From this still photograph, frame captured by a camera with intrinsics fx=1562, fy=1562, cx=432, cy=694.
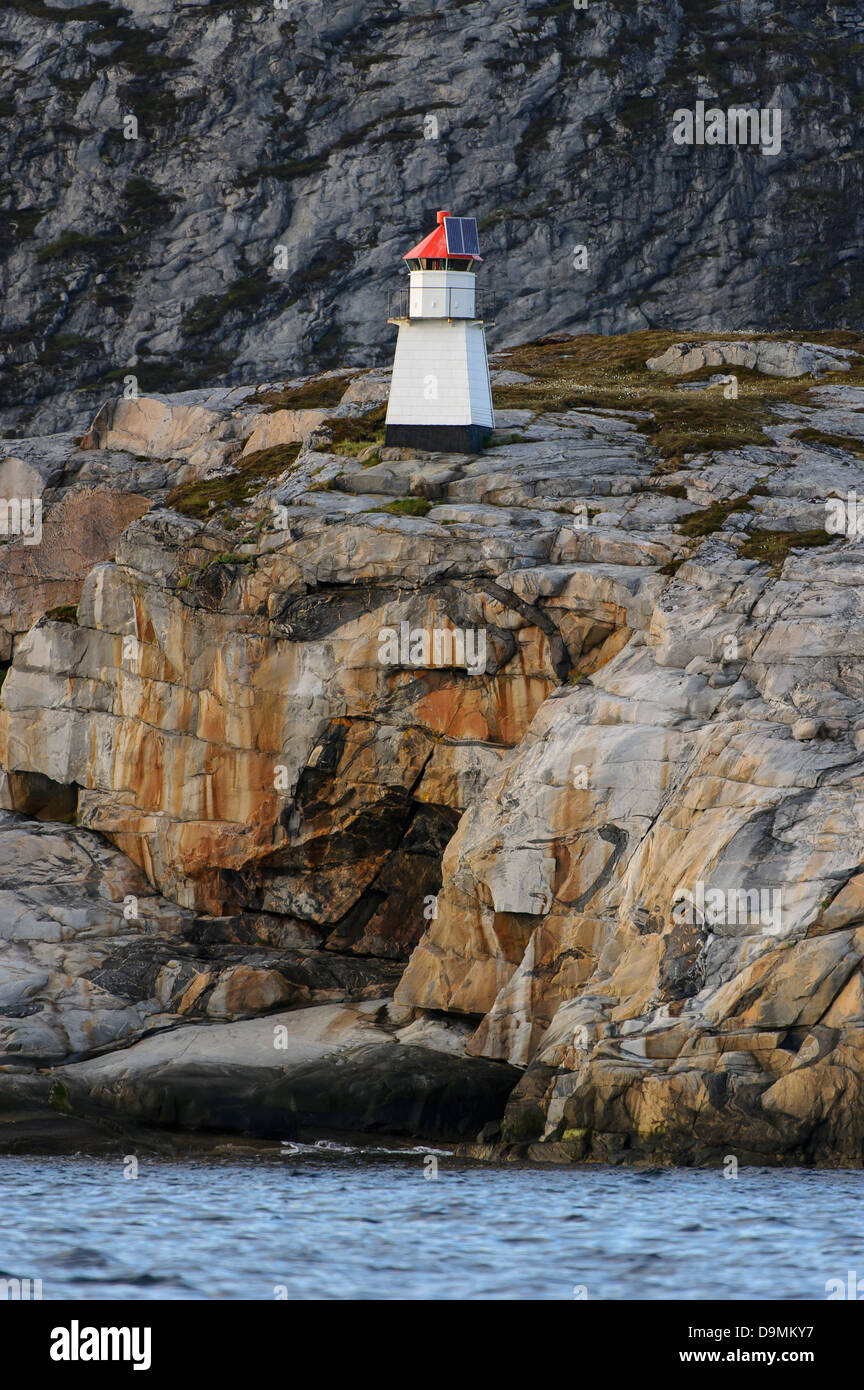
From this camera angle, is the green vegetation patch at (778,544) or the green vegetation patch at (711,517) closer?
the green vegetation patch at (778,544)

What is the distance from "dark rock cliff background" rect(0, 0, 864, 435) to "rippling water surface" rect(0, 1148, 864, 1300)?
248 feet

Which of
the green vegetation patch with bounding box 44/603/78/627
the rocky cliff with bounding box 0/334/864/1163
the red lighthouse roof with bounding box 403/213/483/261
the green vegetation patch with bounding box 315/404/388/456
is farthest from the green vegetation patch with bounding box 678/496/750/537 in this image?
the green vegetation patch with bounding box 44/603/78/627

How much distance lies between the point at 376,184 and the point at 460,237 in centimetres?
5685

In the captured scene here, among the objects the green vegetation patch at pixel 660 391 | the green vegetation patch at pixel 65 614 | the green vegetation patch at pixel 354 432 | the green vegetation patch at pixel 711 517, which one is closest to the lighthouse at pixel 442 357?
the green vegetation patch at pixel 354 432

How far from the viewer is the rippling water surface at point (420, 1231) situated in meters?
24.2

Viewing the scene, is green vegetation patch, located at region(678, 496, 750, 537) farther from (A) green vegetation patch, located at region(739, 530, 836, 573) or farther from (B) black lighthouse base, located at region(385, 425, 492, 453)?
(B) black lighthouse base, located at region(385, 425, 492, 453)

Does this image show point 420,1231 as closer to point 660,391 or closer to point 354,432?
point 354,432

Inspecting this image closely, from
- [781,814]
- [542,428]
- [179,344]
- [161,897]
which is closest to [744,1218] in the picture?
[781,814]

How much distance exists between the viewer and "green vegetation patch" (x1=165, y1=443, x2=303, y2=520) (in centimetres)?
5372

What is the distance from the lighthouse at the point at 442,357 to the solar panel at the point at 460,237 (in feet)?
0.11

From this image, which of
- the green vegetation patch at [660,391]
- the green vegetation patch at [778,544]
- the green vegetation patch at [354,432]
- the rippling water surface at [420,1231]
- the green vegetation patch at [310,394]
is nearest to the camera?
the rippling water surface at [420,1231]

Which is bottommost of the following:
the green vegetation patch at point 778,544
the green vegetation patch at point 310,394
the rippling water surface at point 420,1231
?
the rippling water surface at point 420,1231

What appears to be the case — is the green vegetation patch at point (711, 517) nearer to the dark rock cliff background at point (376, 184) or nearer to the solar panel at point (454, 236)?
the solar panel at point (454, 236)
